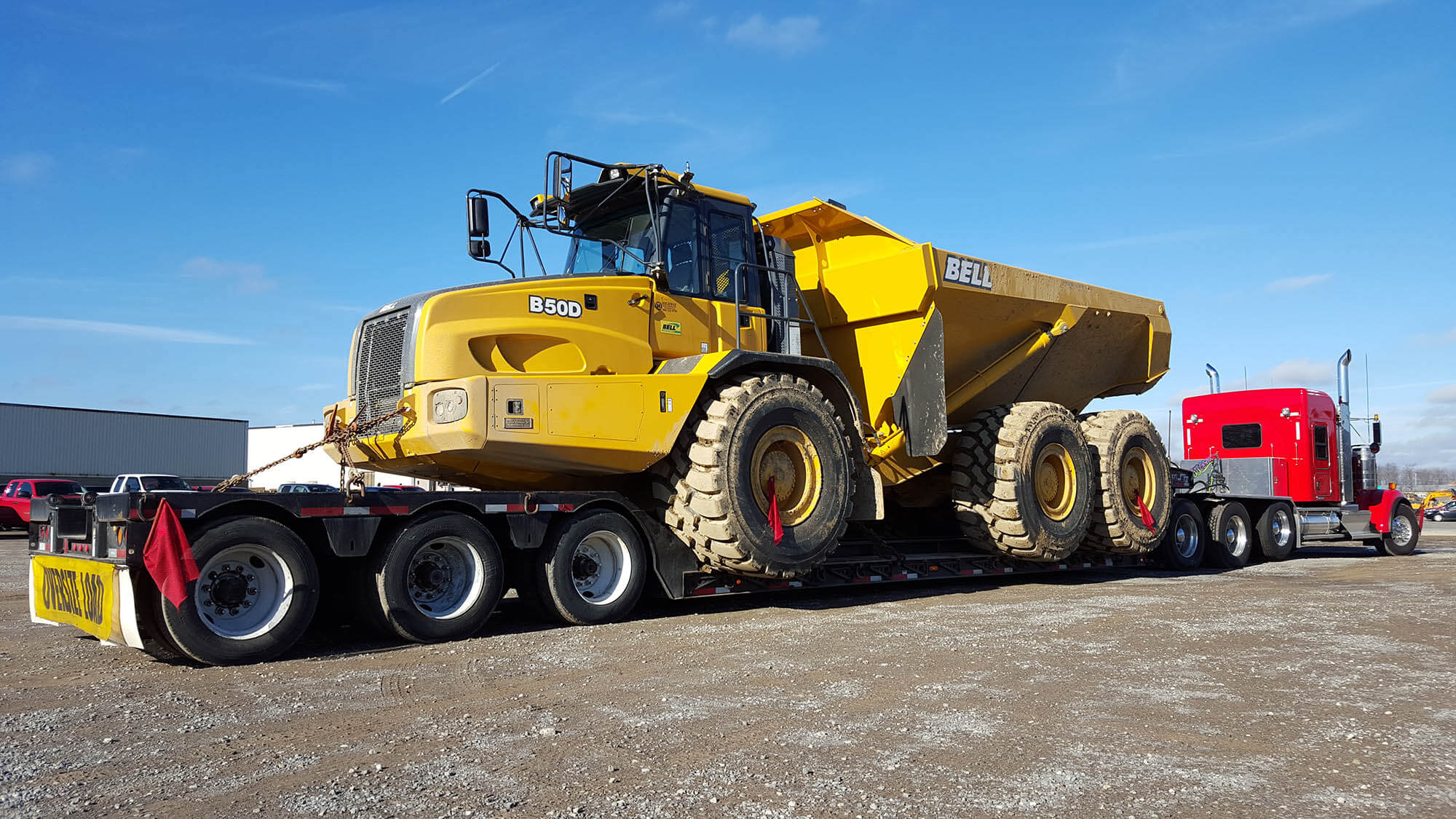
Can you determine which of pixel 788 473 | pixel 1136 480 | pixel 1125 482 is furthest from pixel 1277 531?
pixel 788 473

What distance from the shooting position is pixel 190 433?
44.0m

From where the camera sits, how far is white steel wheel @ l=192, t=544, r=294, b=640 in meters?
7.27

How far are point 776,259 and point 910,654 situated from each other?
4937mm

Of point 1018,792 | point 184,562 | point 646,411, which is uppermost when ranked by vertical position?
point 646,411

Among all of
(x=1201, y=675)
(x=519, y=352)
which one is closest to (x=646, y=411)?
(x=519, y=352)

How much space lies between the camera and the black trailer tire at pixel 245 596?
23.1 feet

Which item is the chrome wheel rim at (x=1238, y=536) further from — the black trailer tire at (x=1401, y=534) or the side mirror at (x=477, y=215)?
the side mirror at (x=477, y=215)

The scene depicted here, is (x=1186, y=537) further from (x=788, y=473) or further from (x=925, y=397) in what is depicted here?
(x=788, y=473)

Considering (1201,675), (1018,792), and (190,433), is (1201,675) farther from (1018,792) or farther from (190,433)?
(190,433)

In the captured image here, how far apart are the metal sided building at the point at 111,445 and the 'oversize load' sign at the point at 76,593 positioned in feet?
112

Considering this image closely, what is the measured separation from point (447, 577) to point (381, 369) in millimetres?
1926

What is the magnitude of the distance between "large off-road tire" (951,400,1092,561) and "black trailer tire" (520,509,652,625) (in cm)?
427

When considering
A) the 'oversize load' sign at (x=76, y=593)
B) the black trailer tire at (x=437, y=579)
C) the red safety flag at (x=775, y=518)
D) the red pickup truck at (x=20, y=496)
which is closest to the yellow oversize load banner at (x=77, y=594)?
the 'oversize load' sign at (x=76, y=593)

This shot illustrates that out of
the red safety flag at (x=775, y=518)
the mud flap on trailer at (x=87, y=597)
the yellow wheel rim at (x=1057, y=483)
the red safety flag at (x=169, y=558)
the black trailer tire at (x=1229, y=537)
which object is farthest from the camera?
the black trailer tire at (x=1229, y=537)
